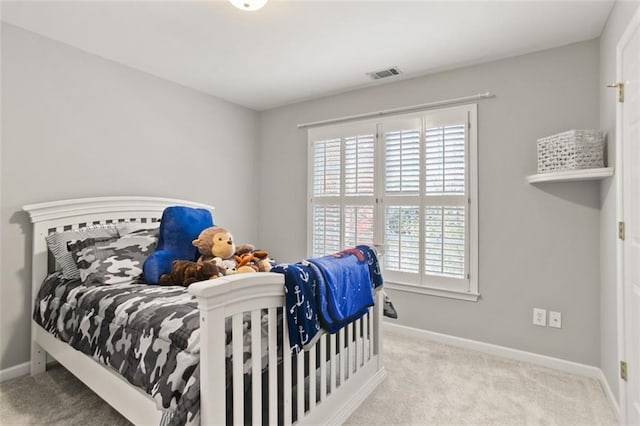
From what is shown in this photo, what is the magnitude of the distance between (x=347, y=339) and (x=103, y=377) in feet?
4.26

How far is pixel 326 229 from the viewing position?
3.66 meters

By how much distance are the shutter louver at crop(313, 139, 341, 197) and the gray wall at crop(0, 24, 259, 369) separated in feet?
3.32

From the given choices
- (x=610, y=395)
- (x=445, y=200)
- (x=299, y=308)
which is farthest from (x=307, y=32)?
(x=610, y=395)

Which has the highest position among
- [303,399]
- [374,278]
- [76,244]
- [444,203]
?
[444,203]

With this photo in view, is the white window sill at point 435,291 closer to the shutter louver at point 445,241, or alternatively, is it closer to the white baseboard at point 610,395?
the shutter louver at point 445,241

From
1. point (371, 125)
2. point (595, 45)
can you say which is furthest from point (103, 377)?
point (595, 45)

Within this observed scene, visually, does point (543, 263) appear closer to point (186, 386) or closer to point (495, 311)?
point (495, 311)

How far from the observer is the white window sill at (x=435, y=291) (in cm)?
288

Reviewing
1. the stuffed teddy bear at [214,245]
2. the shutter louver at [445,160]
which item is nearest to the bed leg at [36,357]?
the stuffed teddy bear at [214,245]

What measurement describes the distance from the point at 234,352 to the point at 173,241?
4.80 feet

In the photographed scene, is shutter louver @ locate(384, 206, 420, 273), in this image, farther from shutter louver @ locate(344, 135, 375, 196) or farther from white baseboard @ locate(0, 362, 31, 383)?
white baseboard @ locate(0, 362, 31, 383)

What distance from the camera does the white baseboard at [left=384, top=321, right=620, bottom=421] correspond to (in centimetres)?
232

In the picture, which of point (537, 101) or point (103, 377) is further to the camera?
point (537, 101)

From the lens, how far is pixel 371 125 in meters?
3.37
